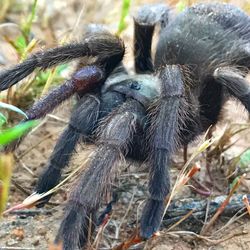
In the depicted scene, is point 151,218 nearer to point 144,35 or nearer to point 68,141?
point 68,141

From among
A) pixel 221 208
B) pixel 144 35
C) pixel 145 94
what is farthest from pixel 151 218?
pixel 144 35

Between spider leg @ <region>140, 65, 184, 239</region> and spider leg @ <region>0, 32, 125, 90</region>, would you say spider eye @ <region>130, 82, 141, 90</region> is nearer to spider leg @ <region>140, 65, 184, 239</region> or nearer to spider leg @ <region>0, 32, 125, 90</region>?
spider leg @ <region>0, 32, 125, 90</region>

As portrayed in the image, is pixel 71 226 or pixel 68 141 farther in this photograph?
pixel 68 141

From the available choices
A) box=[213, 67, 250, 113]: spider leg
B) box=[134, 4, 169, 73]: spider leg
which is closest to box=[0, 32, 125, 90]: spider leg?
box=[134, 4, 169, 73]: spider leg

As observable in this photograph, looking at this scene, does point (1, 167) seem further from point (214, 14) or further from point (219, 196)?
point (214, 14)

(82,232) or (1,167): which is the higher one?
(1,167)

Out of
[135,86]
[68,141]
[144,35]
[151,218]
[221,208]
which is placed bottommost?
[221,208]

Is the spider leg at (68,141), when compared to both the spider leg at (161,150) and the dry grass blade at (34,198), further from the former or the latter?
the spider leg at (161,150)

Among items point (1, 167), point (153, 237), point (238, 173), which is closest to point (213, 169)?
point (238, 173)
